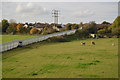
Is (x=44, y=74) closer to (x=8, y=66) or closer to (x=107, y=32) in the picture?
(x=8, y=66)

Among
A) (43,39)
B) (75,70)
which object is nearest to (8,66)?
(75,70)

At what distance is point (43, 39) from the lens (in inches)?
1385

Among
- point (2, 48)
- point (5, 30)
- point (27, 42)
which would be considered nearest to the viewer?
point (2, 48)

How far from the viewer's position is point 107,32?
1992 inches

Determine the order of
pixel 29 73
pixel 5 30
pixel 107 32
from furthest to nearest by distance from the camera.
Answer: pixel 5 30, pixel 107 32, pixel 29 73

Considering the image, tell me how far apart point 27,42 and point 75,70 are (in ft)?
56.0

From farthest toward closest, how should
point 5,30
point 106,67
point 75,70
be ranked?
1. point 5,30
2. point 106,67
3. point 75,70

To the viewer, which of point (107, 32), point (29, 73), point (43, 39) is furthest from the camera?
point (107, 32)

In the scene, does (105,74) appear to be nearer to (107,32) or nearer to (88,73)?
(88,73)

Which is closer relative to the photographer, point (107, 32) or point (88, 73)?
point (88, 73)

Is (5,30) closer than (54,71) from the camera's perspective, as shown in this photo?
No

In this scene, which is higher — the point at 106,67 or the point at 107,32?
the point at 107,32

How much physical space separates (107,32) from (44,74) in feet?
137

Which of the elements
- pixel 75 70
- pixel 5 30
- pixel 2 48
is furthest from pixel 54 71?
pixel 5 30
